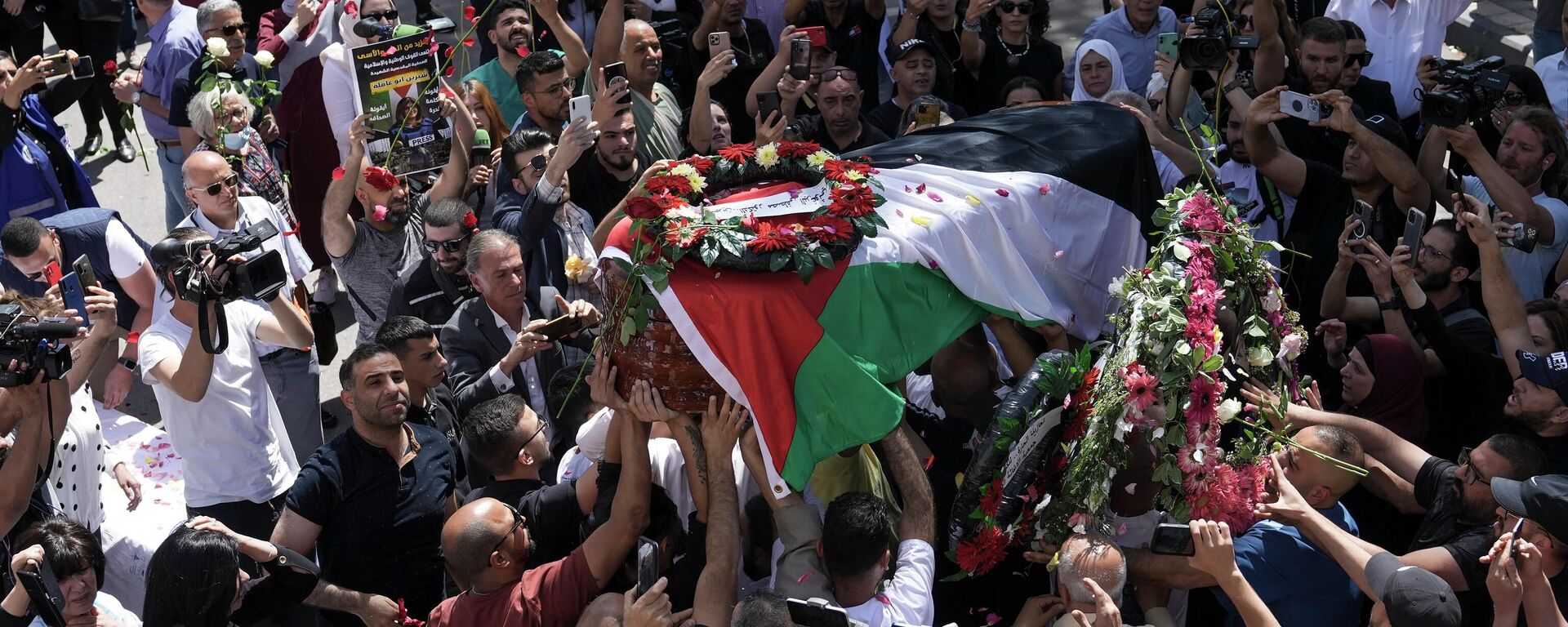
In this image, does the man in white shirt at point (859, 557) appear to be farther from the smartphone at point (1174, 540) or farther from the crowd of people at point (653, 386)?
the smartphone at point (1174, 540)

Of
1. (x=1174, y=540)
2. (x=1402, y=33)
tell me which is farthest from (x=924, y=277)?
(x=1402, y=33)

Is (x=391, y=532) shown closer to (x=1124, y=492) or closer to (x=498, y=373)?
(x=498, y=373)

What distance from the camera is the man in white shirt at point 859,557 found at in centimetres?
396

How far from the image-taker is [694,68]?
7953 mm

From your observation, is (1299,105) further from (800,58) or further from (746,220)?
(746,220)

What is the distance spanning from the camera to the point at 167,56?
7629mm

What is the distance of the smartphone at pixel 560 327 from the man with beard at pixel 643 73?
5.05 ft

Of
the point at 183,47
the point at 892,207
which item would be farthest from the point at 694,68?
the point at 892,207

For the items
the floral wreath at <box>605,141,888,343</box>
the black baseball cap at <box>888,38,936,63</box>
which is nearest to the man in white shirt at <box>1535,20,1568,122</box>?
the black baseball cap at <box>888,38,936,63</box>

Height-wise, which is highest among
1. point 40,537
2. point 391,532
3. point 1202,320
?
point 1202,320

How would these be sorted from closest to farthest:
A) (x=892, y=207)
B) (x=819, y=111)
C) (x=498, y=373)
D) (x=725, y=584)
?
(x=725, y=584)
(x=892, y=207)
(x=498, y=373)
(x=819, y=111)

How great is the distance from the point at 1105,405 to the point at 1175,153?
2.34 metres

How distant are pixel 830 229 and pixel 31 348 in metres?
2.52

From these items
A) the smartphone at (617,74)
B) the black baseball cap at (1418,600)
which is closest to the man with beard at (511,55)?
the smartphone at (617,74)
